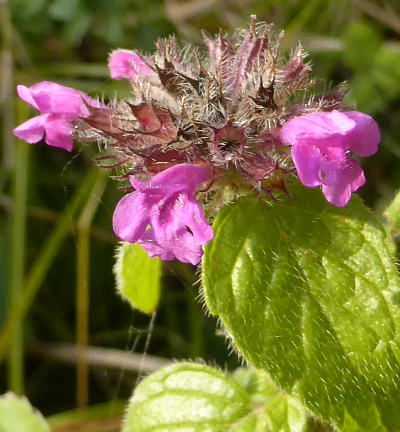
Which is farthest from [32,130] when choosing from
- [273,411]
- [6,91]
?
[6,91]

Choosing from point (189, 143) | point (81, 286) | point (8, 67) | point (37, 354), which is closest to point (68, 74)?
point (8, 67)

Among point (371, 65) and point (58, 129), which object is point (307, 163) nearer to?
point (58, 129)

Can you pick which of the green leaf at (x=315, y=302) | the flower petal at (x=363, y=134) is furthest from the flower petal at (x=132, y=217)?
the flower petal at (x=363, y=134)

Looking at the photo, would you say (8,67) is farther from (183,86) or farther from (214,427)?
Answer: (214,427)

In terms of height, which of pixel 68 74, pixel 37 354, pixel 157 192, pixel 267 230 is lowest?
pixel 37 354

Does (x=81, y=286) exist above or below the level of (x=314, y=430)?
below

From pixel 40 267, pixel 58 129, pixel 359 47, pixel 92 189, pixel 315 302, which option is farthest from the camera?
pixel 359 47

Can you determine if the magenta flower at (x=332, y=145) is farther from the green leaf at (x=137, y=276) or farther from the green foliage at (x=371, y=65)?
the green foliage at (x=371, y=65)
